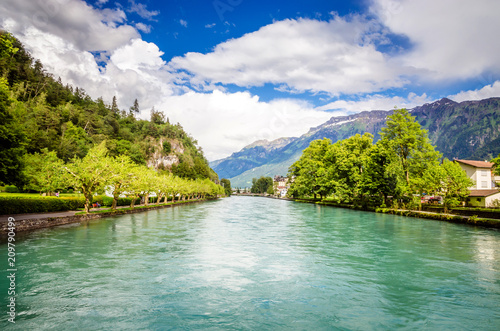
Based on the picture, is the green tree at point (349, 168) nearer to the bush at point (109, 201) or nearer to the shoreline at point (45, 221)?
the bush at point (109, 201)

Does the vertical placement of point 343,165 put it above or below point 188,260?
above

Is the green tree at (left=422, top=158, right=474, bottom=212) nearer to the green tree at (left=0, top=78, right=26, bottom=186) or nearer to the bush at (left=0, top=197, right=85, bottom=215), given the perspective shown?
the green tree at (left=0, top=78, right=26, bottom=186)

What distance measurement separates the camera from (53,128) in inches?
4006

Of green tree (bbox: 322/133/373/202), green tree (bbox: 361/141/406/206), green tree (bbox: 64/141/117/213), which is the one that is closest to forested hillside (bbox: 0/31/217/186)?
green tree (bbox: 64/141/117/213)

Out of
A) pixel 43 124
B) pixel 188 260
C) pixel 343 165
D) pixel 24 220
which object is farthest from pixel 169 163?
pixel 188 260

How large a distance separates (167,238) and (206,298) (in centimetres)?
1521

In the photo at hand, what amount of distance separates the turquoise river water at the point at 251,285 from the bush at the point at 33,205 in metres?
8.64

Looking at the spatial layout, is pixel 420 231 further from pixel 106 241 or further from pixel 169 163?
pixel 169 163

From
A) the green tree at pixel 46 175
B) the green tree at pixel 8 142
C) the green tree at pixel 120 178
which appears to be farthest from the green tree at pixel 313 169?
the green tree at pixel 8 142

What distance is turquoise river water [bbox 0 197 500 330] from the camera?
9.85m

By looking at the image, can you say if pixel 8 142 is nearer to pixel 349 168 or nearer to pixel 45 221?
pixel 45 221

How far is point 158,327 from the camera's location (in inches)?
366

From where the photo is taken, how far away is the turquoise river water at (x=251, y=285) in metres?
9.85

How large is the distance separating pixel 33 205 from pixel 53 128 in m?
81.3
